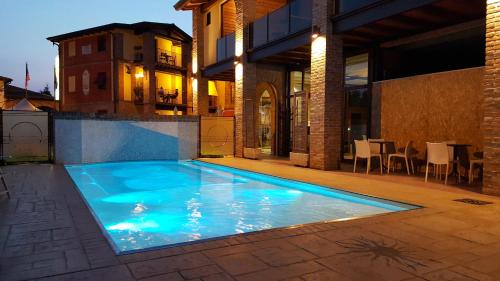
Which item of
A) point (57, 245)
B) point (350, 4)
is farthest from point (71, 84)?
point (57, 245)

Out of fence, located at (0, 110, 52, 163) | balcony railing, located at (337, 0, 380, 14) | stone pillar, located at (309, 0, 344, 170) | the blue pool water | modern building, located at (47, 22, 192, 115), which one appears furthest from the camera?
modern building, located at (47, 22, 192, 115)

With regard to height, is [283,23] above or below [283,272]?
above

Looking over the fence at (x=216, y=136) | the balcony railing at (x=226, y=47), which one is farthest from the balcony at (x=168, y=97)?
the fence at (x=216, y=136)

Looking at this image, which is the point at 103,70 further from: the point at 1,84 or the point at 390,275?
the point at 390,275

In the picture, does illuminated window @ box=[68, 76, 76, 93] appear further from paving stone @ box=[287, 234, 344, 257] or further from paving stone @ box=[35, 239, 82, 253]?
paving stone @ box=[287, 234, 344, 257]

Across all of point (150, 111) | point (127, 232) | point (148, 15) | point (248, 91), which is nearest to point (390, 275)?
point (127, 232)

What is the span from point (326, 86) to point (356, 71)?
86.0 inches

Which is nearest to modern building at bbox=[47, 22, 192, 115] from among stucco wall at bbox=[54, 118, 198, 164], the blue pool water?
stucco wall at bbox=[54, 118, 198, 164]

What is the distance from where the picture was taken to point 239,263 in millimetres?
2887

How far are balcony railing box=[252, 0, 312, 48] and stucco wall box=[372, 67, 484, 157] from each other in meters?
2.74

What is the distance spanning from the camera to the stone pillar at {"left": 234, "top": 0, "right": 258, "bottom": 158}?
13.2 metres

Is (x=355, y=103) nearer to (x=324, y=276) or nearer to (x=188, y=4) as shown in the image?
(x=324, y=276)

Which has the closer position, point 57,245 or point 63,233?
point 57,245

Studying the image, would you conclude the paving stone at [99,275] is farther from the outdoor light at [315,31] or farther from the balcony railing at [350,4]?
the outdoor light at [315,31]
